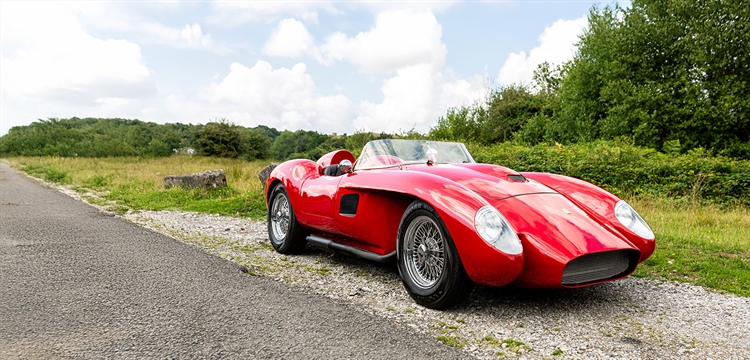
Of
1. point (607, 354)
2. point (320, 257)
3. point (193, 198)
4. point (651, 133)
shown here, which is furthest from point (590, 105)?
point (607, 354)

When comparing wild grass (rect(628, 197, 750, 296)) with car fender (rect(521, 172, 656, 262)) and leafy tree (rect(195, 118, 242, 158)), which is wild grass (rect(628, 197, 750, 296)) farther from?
leafy tree (rect(195, 118, 242, 158))

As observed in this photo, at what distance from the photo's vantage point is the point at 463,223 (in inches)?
135

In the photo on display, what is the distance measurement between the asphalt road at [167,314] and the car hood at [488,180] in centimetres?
130

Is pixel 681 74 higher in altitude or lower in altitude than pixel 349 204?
higher

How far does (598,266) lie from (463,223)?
102cm

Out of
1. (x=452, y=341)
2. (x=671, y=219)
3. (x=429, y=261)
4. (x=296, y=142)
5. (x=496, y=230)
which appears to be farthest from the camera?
(x=296, y=142)

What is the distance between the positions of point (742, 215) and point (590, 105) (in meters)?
15.8

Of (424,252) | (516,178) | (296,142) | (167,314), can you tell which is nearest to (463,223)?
(424,252)

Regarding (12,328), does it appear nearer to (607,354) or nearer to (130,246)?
(130,246)

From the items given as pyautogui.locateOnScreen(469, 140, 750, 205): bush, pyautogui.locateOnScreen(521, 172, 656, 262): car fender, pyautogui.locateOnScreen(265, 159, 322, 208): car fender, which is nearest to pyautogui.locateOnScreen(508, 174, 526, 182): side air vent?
pyautogui.locateOnScreen(521, 172, 656, 262): car fender

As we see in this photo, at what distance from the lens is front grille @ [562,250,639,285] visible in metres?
3.42

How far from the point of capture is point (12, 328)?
10.3ft

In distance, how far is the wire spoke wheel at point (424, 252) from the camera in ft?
12.1

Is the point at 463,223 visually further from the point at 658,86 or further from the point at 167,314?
the point at 658,86
